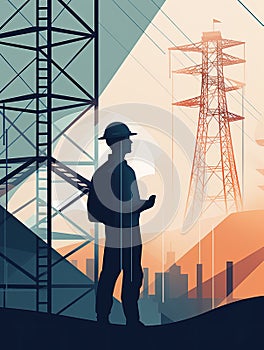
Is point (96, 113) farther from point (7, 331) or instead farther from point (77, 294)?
point (7, 331)

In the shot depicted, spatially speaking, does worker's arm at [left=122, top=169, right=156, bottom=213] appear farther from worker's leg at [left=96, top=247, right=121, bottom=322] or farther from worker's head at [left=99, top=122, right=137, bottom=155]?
worker's leg at [left=96, top=247, right=121, bottom=322]

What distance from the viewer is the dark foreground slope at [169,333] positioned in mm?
5910

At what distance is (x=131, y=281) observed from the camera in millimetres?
5824

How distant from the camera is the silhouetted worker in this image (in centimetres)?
568

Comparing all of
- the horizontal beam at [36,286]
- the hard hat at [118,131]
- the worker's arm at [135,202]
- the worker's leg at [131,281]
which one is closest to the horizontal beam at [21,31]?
the horizontal beam at [36,286]

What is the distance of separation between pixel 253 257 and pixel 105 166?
5.81 metres

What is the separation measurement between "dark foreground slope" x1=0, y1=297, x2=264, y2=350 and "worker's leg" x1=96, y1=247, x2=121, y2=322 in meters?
0.13

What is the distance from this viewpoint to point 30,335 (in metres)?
6.28

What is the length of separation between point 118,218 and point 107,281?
0.43 metres

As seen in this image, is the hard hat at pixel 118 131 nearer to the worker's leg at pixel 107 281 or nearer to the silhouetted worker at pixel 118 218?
the silhouetted worker at pixel 118 218

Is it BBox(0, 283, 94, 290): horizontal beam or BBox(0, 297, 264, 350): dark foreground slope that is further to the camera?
BBox(0, 283, 94, 290): horizontal beam

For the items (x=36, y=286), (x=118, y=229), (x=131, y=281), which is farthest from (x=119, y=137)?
(x=36, y=286)

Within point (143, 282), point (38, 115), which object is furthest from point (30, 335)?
point (38, 115)

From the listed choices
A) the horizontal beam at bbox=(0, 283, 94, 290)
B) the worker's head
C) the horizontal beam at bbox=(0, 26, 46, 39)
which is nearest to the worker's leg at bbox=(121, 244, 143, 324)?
the worker's head
